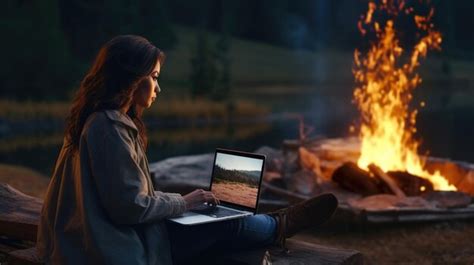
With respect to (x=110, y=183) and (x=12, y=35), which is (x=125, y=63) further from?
(x=12, y=35)

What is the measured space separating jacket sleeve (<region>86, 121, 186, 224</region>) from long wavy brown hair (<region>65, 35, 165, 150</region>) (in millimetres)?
188

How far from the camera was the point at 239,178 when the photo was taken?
13.5 feet

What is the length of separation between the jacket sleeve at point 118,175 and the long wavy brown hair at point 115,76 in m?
0.19

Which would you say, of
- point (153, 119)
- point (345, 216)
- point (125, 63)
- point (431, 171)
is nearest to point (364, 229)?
point (345, 216)

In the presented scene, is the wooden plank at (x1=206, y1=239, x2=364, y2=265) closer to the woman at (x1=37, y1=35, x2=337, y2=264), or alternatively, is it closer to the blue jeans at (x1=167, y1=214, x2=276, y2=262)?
the blue jeans at (x1=167, y1=214, x2=276, y2=262)

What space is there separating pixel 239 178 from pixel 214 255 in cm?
48

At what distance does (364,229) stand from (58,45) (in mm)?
19409

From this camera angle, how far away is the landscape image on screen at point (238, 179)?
162 inches

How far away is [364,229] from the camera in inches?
326

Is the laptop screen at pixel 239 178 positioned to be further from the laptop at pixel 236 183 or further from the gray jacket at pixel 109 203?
the gray jacket at pixel 109 203

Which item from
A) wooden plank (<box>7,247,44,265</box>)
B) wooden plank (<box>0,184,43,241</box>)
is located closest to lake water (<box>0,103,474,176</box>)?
wooden plank (<box>0,184,43,241</box>)

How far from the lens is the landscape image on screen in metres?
4.11

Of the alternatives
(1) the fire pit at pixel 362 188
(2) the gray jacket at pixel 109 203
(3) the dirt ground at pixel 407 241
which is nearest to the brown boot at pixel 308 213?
(2) the gray jacket at pixel 109 203

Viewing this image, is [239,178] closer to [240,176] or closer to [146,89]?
[240,176]
